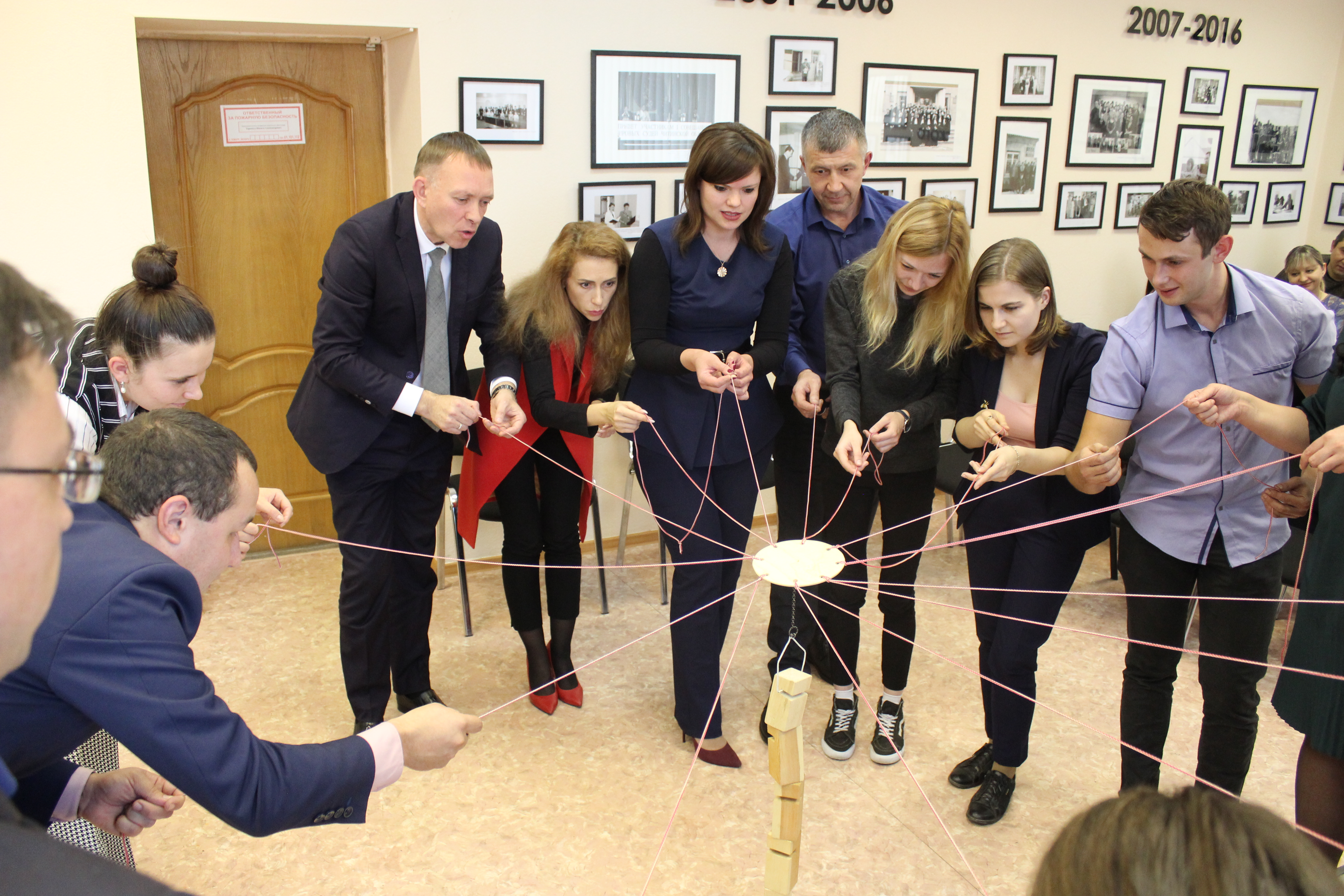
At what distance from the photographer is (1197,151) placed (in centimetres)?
546

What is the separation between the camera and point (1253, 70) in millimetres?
5523

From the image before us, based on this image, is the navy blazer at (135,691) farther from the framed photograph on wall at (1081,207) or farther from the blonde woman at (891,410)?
the framed photograph on wall at (1081,207)

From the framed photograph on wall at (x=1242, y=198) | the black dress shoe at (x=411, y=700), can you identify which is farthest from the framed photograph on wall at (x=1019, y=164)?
the black dress shoe at (x=411, y=700)

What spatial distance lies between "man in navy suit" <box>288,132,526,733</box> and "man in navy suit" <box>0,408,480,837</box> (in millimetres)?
1147

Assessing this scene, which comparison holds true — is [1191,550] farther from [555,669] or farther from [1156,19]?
[1156,19]

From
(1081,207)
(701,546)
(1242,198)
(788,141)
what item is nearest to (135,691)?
(701,546)

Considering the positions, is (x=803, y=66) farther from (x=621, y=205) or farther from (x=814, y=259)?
(x=814, y=259)

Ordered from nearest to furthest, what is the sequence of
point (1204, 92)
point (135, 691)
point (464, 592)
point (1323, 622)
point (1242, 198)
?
point (135, 691), point (1323, 622), point (464, 592), point (1204, 92), point (1242, 198)

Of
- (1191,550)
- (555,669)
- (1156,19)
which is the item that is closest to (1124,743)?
(1191,550)

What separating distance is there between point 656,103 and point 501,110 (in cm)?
65

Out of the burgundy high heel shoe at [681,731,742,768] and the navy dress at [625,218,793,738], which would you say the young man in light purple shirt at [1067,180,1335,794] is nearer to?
the navy dress at [625,218,793,738]

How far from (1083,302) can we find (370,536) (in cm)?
408

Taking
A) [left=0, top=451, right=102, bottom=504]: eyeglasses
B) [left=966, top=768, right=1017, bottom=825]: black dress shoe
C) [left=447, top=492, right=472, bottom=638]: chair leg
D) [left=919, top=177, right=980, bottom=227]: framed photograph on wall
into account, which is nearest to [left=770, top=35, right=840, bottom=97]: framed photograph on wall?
[left=919, top=177, right=980, bottom=227]: framed photograph on wall

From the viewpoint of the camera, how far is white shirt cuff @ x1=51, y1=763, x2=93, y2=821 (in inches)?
59.4
